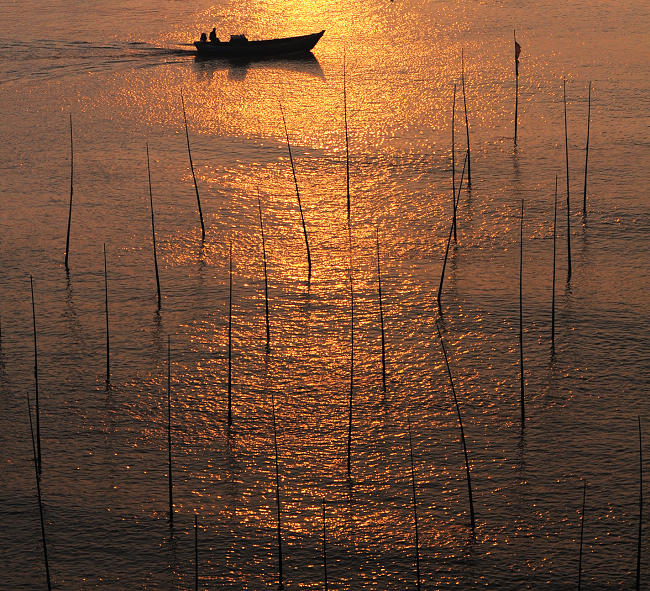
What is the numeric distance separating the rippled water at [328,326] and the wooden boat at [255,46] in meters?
0.81

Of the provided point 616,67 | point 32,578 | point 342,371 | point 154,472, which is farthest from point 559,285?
point 616,67

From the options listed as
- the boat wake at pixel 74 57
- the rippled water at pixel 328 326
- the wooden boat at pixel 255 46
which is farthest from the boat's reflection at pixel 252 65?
the boat wake at pixel 74 57

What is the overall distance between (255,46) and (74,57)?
270 centimetres

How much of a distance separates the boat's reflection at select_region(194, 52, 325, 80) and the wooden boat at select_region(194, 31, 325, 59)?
101mm

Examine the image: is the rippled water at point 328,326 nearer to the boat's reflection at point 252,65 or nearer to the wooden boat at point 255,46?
the boat's reflection at point 252,65

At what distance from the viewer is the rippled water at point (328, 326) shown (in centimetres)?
582

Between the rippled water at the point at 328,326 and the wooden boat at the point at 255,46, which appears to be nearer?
the rippled water at the point at 328,326

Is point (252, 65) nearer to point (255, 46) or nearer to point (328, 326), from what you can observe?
point (255, 46)

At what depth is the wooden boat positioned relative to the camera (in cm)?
1588

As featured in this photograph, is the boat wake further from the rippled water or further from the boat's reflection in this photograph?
the boat's reflection

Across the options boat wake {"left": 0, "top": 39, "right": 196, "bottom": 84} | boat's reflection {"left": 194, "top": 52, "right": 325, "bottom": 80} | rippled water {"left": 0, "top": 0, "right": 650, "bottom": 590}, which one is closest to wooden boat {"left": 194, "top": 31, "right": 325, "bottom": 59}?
boat's reflection {"left": 194, "top": 52, "right": 325, "bottom": 80}

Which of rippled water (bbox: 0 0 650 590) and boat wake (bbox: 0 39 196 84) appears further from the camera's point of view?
boat wake (bbox: 0 39 196 84)

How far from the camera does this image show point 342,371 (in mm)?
7562

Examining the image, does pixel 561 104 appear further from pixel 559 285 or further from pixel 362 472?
pixel 362 472
